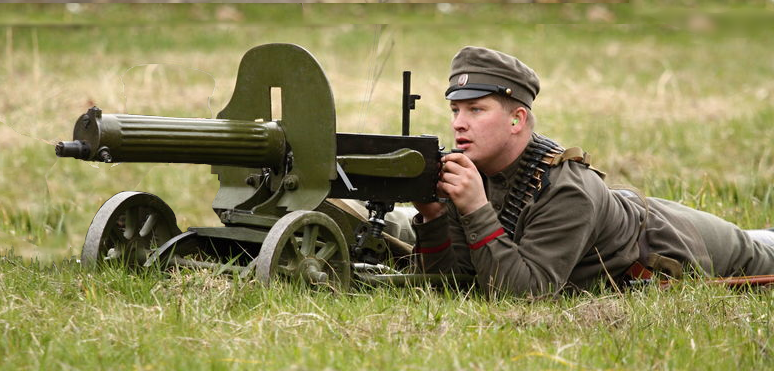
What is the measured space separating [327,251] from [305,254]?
0.35 feet

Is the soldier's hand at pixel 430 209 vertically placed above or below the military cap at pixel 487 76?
below

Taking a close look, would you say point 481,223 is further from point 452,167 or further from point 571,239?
point 571,239

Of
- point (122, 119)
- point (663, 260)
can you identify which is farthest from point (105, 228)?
point (663, 260)

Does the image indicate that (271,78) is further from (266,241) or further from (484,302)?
(484,302)

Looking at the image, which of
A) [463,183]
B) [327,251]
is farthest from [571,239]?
[327,251]

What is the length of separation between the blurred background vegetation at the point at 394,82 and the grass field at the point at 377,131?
0.16 feet

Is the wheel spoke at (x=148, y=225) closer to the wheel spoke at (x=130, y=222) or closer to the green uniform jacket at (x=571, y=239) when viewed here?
the wheel spoke at (x=130, y=222)

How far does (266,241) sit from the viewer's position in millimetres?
4926

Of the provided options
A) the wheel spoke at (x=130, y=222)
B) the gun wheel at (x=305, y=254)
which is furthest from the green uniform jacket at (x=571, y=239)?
the wheel spoke at (x=130, y=222)

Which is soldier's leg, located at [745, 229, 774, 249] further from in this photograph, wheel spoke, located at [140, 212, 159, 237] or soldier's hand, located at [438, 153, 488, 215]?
wheel spoke, located at [140, 212, 159, 237]

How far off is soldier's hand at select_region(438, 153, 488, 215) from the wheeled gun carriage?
0.08 metres

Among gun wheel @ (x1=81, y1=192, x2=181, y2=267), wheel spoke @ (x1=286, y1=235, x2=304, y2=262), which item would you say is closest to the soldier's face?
wheel spoke @ (x1=286, y1=235, x2=304, y2=262)

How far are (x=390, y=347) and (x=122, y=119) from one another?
1.56m

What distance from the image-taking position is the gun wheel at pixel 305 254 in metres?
4.91
